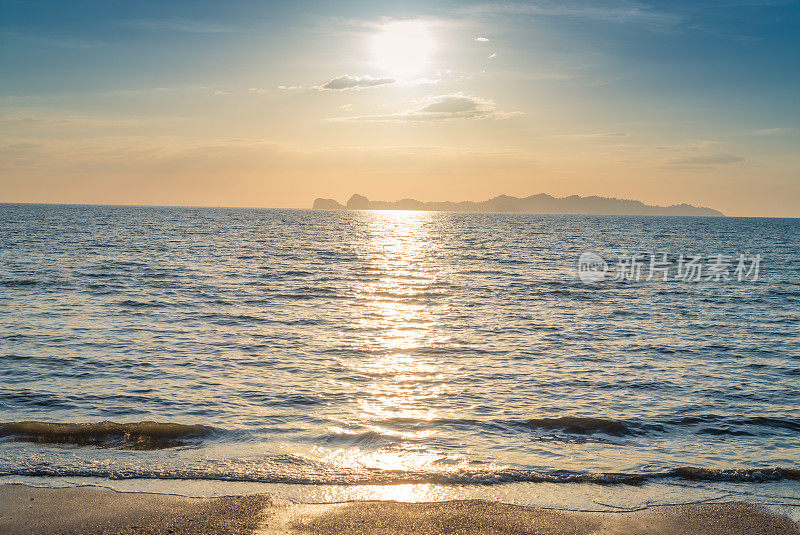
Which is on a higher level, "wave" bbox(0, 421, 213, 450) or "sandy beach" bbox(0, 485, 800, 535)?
"sandy beach" bbox(0, 485, 800, 535)

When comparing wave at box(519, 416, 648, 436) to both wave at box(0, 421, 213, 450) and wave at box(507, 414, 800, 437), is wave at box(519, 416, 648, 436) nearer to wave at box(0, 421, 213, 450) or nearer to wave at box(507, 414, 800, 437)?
wave at box(507, 414, 800, 437)

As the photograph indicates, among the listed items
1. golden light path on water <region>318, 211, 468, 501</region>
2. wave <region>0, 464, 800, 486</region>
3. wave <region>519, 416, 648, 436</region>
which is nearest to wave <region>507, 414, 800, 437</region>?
wave <region>519, 416, 648, 436</region>

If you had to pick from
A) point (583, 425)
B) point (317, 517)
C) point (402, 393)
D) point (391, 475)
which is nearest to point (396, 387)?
point (402, 393)

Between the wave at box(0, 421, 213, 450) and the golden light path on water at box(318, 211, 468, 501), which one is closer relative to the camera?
the golden light path on water at box(318, 211, 468, 501)

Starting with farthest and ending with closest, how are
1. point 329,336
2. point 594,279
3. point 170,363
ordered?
1. point 594,279
2. point 329,336
3. point 170,363

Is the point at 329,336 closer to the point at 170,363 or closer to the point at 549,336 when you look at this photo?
the point at 170,363

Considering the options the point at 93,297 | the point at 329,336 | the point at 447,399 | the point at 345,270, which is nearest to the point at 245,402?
the point at 447,399

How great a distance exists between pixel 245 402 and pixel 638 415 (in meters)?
9.50

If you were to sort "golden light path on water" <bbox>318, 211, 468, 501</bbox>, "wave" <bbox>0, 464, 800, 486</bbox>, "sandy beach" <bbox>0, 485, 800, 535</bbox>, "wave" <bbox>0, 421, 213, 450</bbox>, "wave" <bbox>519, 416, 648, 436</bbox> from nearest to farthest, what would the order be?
1. "sandy beach" <bbox>0, 485, 800, 535</bbox>
2. "wave" <bbox>0, 464, 800, 486</bbox>
3. "golden light path on water" <bbox>318, 211, 468, 501</bbox>
4. "wave" <bbox>0, 421, 213, 450</bbox>
5. "wave" <bbox>519, 416, 648, 436</bbox>

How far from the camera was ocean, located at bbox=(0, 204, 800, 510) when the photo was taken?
9977 mm

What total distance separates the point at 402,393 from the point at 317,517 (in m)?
7.28

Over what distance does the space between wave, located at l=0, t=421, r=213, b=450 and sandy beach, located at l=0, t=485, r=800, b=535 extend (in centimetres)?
247

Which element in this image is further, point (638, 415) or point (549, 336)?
point (549, 336)

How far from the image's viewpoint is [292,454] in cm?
1093
